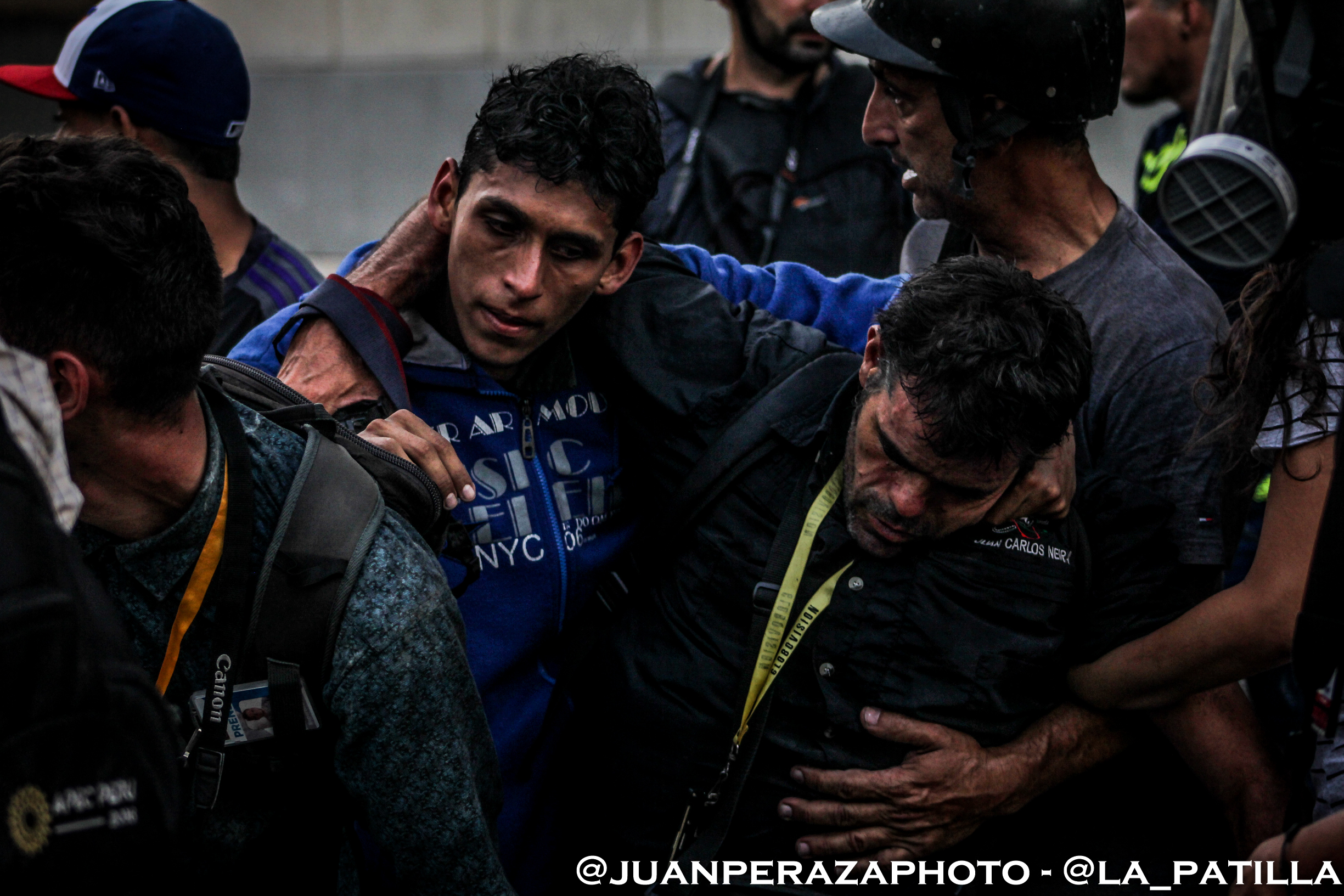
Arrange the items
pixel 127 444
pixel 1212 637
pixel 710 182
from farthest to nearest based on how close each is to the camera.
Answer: pixel 710 182 → pixel 1212 637 → pixel 127 444

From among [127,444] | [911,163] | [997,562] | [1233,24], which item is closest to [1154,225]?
[1233,24]

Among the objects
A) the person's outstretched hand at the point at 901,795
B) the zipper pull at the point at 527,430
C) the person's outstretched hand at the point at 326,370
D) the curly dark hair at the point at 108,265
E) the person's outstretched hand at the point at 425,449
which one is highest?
the curly dark hair at the point at 108,265

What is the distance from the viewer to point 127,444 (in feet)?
5.47

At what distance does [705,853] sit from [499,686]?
1.73ft

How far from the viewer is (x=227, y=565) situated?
172cm

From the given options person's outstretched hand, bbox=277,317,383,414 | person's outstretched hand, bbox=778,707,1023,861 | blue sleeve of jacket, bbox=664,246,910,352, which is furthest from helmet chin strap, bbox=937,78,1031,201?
person's outstretched hand, bbox=277,317,383,414

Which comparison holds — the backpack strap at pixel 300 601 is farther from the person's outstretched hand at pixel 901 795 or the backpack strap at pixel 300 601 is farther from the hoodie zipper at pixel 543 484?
the person's outstretched hand at pixel 901 795

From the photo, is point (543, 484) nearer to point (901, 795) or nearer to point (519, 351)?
point (519, 351)

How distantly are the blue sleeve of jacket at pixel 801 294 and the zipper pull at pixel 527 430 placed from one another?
1.72ft

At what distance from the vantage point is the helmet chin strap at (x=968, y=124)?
2617 millimetres

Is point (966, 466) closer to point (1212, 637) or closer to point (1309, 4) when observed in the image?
point (1212, 637)

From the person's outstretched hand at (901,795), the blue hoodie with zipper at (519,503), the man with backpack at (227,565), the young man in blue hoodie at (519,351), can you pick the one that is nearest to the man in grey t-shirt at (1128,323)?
the young man in blue hoodie at (519,351)

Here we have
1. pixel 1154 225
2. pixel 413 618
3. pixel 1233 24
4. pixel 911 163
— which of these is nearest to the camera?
pixel 413 618

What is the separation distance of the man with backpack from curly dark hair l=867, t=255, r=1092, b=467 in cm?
92
